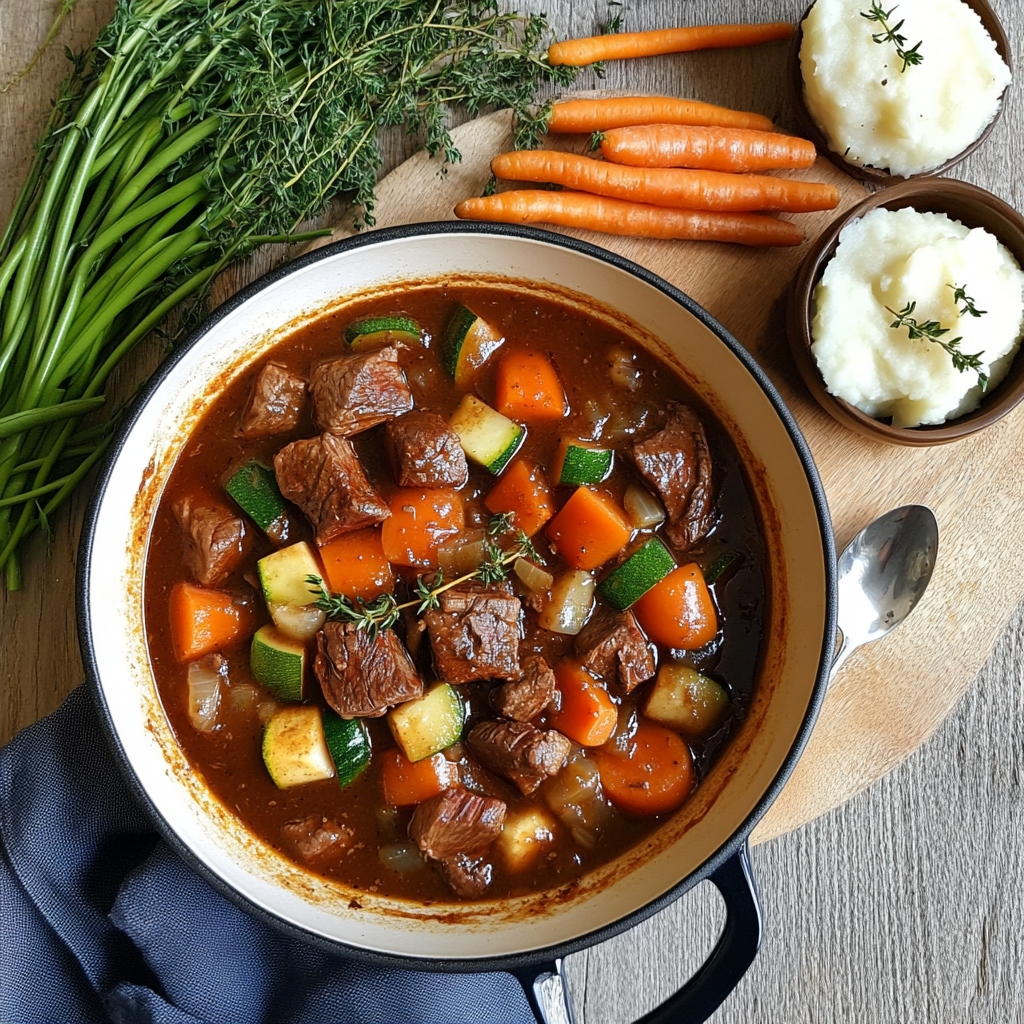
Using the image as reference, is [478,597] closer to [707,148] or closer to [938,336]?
[938,336]

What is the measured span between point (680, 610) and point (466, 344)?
3.76ft

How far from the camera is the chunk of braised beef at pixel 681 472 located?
2879mm

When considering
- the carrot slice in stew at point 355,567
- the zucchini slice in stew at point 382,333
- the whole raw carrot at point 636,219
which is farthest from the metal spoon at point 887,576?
the zucchini slice in stew at point 382,333

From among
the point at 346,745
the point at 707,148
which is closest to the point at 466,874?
Result: the point at 346,745

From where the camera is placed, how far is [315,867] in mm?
2934

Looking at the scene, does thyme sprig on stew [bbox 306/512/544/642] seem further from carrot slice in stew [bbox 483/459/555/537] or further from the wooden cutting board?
the wooden cutting board

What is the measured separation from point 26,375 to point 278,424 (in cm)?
90

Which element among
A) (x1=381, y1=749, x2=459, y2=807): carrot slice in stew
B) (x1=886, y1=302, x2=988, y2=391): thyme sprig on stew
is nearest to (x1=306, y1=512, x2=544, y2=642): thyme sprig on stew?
(x1=381, y1=749, x2=459, y2=807): carrot slice in stew

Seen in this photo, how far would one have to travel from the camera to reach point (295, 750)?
2.89 m

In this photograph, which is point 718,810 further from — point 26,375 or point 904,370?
point 26,375

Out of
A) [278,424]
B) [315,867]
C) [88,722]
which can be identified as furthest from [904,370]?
[88,722]

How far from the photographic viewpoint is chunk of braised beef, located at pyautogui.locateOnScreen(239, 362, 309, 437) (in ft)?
9.71

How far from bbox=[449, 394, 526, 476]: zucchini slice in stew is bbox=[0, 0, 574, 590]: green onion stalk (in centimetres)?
78

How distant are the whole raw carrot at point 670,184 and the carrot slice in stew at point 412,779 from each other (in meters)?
2.04
